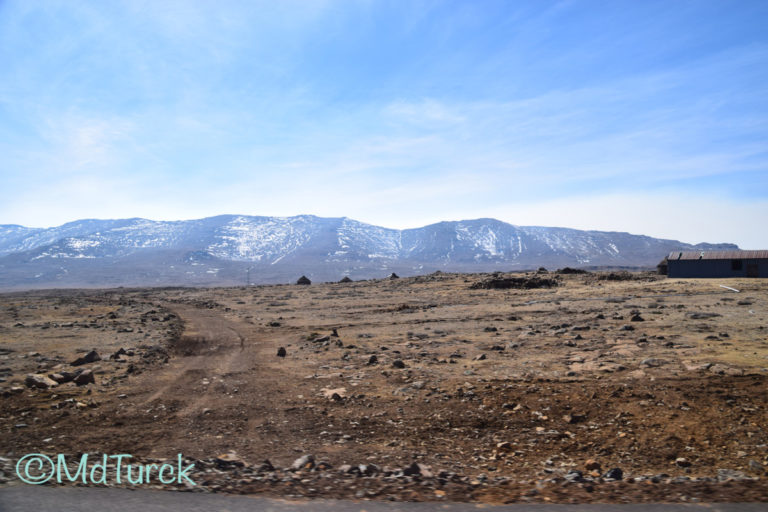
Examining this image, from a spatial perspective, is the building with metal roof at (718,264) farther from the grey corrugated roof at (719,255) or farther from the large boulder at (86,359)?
the large boulder at (86,359)

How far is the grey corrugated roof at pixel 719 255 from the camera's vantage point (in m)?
52.0

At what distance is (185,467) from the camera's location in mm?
6473

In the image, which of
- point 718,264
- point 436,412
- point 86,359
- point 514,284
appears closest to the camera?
point 436,412

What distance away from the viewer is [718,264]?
52812 mm

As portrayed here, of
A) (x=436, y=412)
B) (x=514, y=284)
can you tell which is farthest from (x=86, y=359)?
(x=514, y=284)

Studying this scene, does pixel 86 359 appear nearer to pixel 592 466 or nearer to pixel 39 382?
pixel 39 382

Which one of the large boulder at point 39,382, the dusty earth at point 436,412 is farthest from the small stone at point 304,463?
the large boulder at point 39,382

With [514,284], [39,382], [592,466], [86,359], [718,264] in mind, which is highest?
[718,264]

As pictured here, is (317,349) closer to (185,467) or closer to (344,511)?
(185,467)

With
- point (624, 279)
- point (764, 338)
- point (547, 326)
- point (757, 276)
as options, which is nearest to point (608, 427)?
point (764, 338)

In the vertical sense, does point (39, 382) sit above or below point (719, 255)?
below

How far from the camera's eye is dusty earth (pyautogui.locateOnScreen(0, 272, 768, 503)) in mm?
6191

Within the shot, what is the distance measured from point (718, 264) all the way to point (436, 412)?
2236 inches

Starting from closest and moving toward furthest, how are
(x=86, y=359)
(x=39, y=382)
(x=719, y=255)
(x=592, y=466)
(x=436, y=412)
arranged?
(x=592, y=466) < (x=436, y=412) < (x=39, y=382) < (x=86, y=359) < (x=719, y=255)
